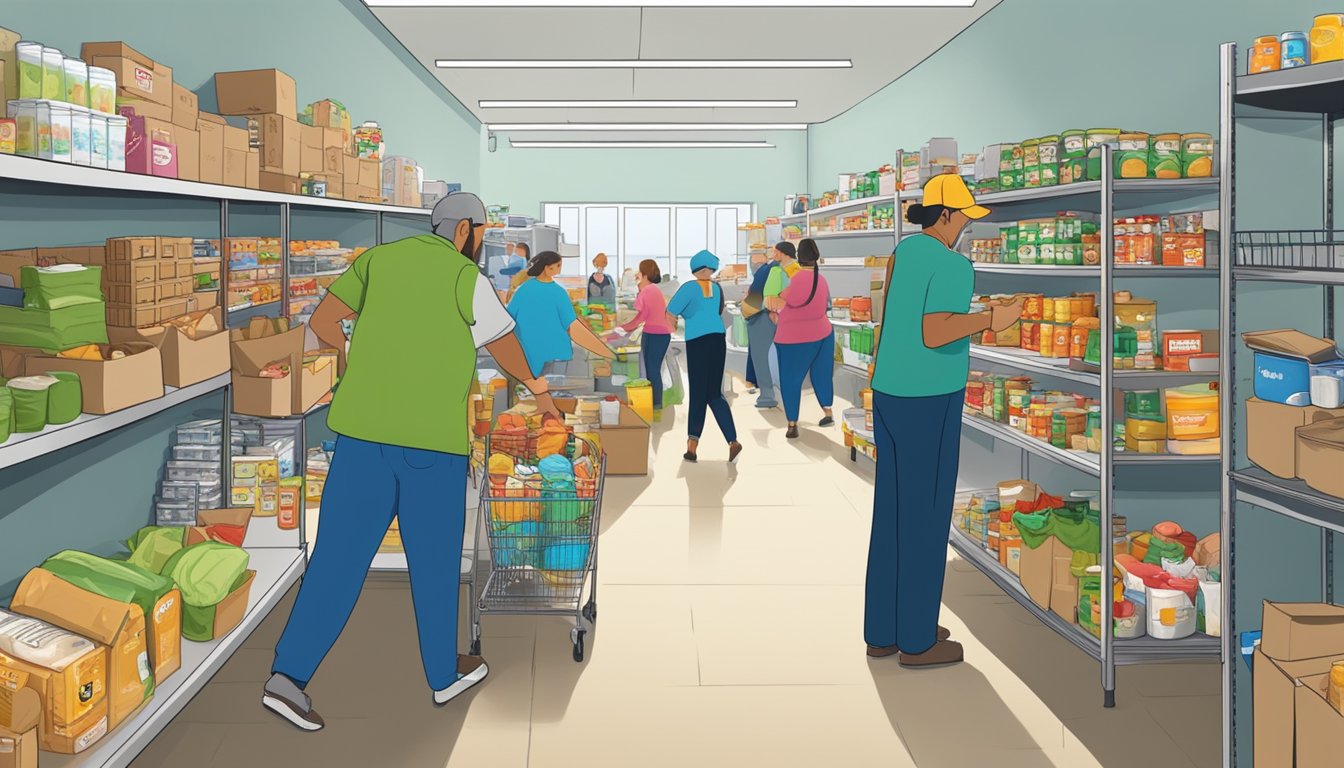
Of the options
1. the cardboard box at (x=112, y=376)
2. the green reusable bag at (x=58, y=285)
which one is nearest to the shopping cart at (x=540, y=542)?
the cardboard box at (x=112, y=376)

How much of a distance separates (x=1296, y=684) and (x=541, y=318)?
598cm

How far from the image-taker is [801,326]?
9.17m

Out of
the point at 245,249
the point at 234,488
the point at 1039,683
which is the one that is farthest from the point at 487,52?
the point at 1039,683

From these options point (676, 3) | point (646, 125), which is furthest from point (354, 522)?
point (646, 125)

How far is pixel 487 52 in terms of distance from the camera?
400 inches

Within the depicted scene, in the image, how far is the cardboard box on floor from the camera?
92.0 inches

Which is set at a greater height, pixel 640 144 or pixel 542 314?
pixel 640 144

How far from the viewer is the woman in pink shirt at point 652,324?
985cm

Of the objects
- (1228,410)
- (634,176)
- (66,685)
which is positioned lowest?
(66,685)

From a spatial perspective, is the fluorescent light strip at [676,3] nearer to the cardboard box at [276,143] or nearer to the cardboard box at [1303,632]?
the cardboard box at [276,143]

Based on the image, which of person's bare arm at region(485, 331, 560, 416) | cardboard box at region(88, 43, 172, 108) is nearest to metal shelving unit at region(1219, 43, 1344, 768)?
person's bare arm at region(485, 331, 560, 416)

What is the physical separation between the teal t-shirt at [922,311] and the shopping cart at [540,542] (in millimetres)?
1316

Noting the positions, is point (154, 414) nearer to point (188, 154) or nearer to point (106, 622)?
point (188, 154)

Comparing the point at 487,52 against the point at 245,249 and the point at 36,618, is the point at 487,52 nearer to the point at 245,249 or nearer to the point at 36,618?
the point at 245,249
